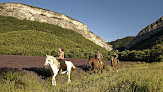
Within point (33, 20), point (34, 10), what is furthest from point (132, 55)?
point (34, 10)

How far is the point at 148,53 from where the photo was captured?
28094 millimetres

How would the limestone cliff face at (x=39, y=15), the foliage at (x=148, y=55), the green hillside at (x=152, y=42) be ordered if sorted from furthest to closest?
the limestone cliff face at (x=39, y=15) → the green hillside at (x=152, y=42) → the foliage at (x=148, y=55)

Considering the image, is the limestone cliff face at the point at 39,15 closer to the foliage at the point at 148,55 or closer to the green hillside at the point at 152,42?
the green hillside at the point at 152,42

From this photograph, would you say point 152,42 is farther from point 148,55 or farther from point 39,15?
point 39,15

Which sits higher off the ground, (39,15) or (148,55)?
(39,15)

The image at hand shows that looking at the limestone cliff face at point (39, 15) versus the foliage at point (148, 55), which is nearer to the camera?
the foliage at point (148, 55)

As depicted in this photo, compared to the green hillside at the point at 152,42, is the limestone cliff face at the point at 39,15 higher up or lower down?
higher up

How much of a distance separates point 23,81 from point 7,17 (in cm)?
8239

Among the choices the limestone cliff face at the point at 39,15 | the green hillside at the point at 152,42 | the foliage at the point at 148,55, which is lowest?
the foliage at the point at 148,55

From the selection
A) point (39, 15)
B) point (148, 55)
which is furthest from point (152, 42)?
point (39, 15)

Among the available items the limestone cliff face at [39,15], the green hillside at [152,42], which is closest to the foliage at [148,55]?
the green hillside at [152,42]

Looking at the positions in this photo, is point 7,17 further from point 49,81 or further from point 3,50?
point 49,81

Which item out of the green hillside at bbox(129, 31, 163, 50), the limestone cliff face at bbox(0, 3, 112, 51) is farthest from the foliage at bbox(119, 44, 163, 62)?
the limestone cliff face at bbox(0, 3, 112, 51)

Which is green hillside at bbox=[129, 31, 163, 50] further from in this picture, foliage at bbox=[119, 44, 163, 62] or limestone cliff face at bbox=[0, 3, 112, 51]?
limestone cliff face at bbox=[0, 3, 112, 51]
